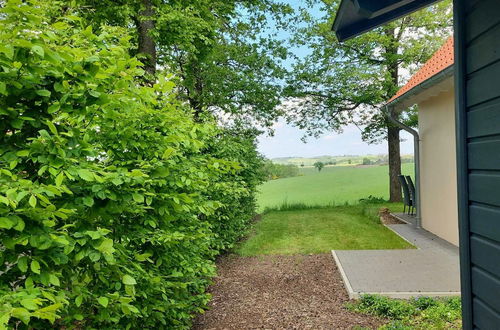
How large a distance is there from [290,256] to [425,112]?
4.61 meters

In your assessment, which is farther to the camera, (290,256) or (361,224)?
(361,224)

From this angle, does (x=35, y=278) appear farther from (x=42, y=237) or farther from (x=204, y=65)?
(x=204, y=65)

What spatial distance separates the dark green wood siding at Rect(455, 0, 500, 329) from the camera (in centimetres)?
169

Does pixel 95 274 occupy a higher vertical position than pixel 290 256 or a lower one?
higher

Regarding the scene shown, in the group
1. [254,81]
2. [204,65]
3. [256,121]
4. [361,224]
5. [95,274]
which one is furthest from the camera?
[256,121]

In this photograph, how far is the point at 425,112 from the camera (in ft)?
26.5

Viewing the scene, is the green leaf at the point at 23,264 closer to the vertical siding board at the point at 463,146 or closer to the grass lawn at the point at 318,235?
the vertical siding board at the point at 463,146

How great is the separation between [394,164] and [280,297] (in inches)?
442

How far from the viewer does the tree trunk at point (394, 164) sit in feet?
47.1

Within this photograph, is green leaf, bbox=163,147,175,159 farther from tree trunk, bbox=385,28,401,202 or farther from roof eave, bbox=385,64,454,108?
tree trunk, bbox=385,28,401,202

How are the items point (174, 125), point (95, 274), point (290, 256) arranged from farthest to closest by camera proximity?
point (290, 256) < point (174, 125) < point (95, 274)

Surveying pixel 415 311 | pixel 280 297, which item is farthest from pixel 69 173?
pixel 415 311

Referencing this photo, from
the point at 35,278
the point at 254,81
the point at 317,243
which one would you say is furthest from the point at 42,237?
the point at 254,81

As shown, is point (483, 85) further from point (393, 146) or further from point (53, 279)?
point (393, 146)
